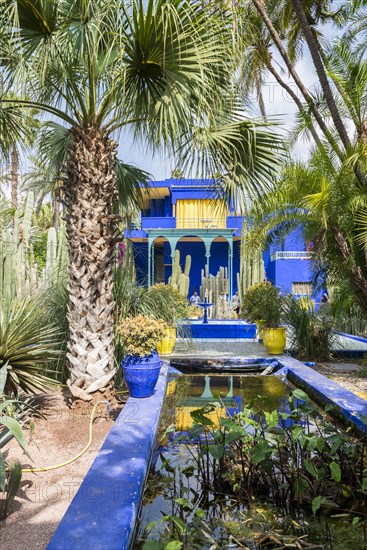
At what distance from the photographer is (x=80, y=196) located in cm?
522

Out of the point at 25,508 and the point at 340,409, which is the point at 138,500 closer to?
the point at 25,508

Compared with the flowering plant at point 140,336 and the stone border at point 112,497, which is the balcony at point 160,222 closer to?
the flowering plant at point 140,336

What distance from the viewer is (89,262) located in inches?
205

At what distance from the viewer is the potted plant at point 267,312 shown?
9.12m

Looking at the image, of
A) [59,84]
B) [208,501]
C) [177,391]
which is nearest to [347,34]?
[59,84]

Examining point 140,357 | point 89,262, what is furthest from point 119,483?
point 89,262

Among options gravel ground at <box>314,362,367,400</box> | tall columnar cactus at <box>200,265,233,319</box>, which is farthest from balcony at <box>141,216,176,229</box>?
gravel ground at <box>314,362,367,400</box>

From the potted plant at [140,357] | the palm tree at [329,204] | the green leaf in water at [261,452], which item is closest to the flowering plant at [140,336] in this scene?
the potted plant at [140,357]

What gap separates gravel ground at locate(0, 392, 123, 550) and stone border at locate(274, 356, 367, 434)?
91.9 inches

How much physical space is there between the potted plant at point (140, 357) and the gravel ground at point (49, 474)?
1.58 ft

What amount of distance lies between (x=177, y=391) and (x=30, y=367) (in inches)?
93.4

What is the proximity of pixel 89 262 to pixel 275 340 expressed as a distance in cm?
506

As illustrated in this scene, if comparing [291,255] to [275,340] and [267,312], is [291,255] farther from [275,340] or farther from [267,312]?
[275,340]

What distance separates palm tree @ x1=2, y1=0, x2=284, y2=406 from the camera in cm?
456
